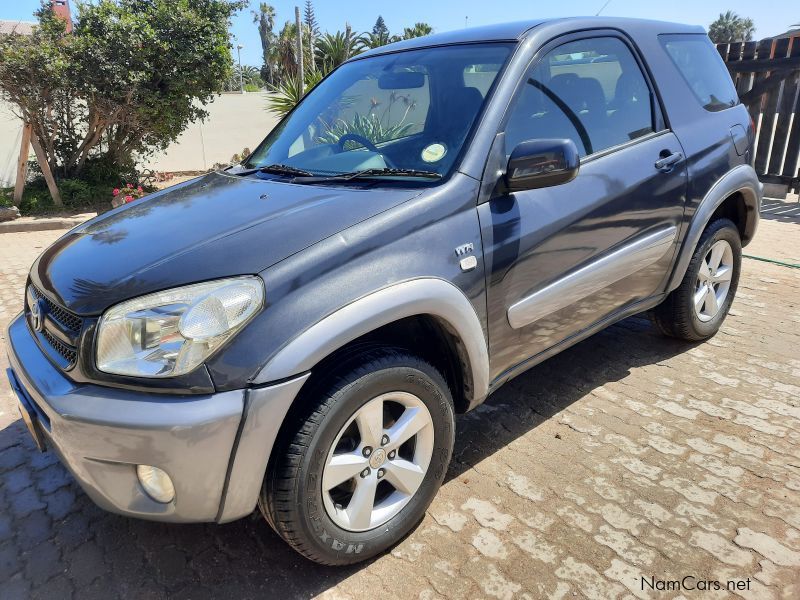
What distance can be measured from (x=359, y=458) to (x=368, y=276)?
62 centimetres

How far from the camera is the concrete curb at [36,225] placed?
8672 mm

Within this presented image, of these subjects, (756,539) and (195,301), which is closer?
(195,301)

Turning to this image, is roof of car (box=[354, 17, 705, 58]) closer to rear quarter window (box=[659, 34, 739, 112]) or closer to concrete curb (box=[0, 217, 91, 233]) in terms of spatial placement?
rear quarter window (box=[659, 34, 739, 112])

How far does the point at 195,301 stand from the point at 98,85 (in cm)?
939

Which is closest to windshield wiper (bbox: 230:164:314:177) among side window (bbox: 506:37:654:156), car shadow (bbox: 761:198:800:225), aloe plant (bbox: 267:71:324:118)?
side window (bbox: 506:37:654:156)

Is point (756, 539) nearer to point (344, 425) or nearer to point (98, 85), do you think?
point (344, 425)

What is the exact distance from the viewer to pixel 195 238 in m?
2.04

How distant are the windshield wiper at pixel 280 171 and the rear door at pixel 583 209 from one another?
0.86 meters

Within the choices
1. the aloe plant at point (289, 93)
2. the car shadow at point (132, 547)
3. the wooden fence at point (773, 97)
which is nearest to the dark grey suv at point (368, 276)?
the car shadow at point (132, 547)

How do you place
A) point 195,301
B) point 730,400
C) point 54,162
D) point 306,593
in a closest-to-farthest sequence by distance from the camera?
1. point 195,301
2. point 306,593
3. point 730,400
4. point 54,162

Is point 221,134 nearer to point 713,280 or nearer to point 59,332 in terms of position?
point 713,280

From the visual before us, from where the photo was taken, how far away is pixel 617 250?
2.83 metres

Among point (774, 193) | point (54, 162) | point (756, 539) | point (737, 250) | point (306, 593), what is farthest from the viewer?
point (54, 162)

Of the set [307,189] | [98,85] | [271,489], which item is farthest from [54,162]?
[271,489]
